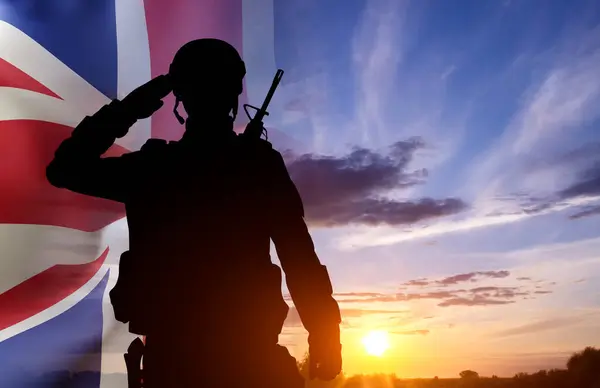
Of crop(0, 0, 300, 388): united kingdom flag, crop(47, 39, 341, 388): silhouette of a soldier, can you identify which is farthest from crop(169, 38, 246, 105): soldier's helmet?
crop(0, 0, 300, 388): united kingdom flag

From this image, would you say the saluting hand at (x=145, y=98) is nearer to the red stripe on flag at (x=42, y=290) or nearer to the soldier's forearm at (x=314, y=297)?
the soldier's forearm at (x=314, y=297)

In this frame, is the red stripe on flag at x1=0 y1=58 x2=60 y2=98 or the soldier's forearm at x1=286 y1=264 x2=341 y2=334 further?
the red stripe on flag at x1=0 y1=58 x2=60 y2=98

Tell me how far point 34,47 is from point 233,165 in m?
3.88

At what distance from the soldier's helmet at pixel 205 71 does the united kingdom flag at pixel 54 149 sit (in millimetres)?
3038

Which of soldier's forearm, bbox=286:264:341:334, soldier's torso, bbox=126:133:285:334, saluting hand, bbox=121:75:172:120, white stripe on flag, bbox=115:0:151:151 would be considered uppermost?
white stripe on flag, bbox=115:0:151:151

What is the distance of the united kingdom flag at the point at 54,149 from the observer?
15.4ft

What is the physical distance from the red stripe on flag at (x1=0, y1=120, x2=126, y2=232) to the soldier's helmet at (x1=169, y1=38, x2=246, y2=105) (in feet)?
10.4

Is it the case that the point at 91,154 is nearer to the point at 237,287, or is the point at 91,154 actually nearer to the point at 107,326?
the point at 237,287

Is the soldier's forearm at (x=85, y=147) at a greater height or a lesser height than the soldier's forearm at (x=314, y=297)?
greater

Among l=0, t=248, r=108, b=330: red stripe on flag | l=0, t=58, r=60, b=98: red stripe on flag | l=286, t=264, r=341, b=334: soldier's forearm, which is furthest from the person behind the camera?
l=0, t=58, r=60, b=98: red stripe on flag

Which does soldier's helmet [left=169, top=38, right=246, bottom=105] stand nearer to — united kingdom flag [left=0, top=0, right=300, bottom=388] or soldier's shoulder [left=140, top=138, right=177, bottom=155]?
soldier's shoulder [left=140, top=138, right=177, bottom=155]

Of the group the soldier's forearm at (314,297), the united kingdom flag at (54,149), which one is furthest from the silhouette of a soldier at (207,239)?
the united kingdom flag at (54,149)

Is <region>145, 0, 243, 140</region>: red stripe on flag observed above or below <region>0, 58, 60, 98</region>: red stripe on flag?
above

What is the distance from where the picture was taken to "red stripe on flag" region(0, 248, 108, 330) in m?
4.68
